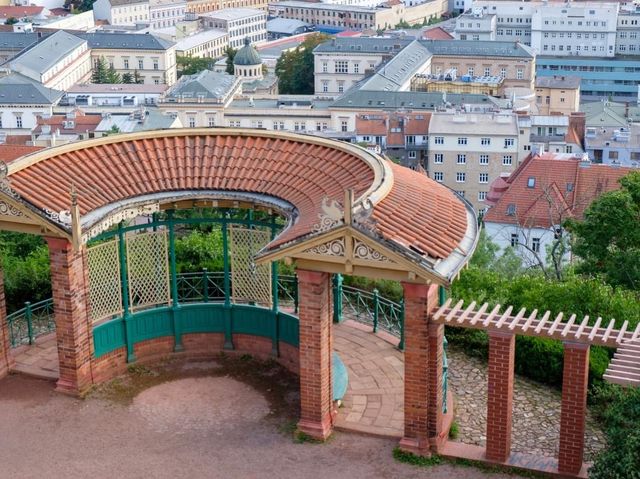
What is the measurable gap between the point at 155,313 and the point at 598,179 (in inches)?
2084

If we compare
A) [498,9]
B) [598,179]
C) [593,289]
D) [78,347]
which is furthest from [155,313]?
[498,9]

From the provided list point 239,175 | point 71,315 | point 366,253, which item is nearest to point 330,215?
point 366,253

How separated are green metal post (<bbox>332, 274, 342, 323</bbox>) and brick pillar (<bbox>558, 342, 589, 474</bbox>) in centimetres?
819

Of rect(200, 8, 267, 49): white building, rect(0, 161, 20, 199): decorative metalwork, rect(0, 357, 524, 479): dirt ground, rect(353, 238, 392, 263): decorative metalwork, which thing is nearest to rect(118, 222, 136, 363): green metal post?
rect(0, 357, 524, 479): dirt ground

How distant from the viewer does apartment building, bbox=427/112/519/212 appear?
10425 centimetres

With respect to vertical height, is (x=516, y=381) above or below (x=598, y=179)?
above

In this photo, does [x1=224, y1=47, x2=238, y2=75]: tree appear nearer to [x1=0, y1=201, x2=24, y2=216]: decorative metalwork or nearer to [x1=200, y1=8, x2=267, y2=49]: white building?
[x1=200, y1=8, x2=267, y2=49]: white building

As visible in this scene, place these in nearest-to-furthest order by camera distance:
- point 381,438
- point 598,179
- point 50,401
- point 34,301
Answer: point 381,438 < point 50,401 < point 34,301 < point 598,179

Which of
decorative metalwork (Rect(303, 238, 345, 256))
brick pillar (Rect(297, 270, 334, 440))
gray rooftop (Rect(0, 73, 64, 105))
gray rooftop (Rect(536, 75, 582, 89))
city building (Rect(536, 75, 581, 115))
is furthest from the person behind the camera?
gray rooftop (Rect(536, 75, 582, 89))

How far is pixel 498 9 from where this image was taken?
189500 mm

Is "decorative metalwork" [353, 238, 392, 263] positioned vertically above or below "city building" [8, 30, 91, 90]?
above

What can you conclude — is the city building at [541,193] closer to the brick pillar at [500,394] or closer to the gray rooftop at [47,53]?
the brick pillar at [500,394]

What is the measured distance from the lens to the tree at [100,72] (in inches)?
5955

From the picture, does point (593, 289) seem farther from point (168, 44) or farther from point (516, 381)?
point (168, 44)
